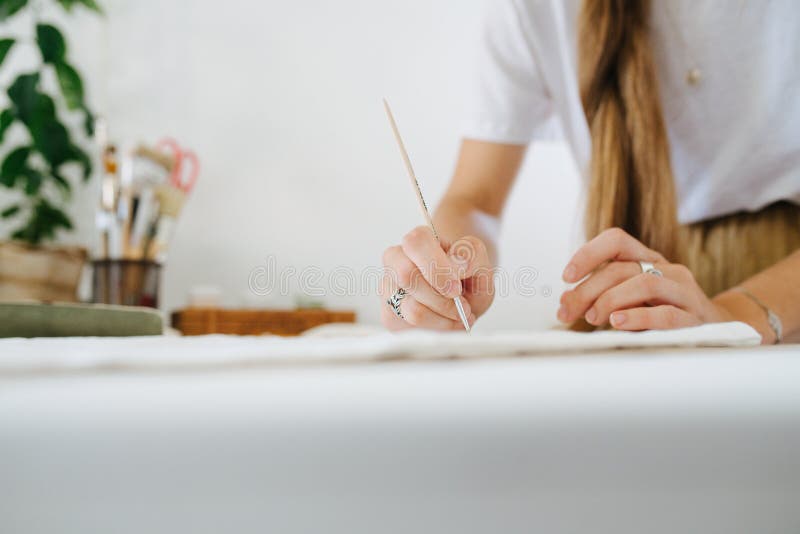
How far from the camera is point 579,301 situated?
268 mm

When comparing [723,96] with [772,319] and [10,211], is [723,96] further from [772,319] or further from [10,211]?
[10,211]

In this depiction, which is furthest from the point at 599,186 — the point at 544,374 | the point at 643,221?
the point at 544,374

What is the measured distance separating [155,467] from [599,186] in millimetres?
330

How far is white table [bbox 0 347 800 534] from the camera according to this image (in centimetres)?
9

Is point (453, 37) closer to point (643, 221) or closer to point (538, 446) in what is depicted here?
point (643, 221)

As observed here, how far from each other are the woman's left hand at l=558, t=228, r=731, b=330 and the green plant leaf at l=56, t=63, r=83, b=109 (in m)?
1.10

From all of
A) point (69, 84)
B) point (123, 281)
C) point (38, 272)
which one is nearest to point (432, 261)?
point (123, 281)

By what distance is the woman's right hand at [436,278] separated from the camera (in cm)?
27

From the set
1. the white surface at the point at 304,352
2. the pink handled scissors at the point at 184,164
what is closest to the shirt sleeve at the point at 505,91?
the white surface at the point at 304,352

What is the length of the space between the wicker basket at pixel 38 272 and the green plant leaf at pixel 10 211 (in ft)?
0.77

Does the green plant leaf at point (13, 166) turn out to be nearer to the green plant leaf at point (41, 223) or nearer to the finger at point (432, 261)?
the green plant leaf at point (41, 223)

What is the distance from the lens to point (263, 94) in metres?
1.34

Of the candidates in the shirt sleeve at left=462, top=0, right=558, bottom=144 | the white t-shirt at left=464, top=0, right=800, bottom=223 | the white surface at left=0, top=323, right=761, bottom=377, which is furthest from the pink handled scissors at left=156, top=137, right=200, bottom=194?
the white surface at left=0, top=323, right=761, bottom=377

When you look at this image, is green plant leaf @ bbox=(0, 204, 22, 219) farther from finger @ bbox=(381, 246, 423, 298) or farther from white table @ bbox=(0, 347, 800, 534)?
white table @ bbox=(0, 347, 800, 534)
